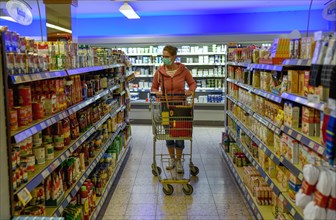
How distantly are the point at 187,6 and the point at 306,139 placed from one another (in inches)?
275

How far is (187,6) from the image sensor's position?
8.95m

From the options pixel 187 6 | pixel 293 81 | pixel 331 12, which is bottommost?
pixel 293 81

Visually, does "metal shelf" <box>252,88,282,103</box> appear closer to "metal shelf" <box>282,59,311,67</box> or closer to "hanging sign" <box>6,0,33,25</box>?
"metal shelf" <box>282,59,311,67</box>

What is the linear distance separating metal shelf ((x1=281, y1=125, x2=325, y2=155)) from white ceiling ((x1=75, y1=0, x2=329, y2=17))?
5.84 meters

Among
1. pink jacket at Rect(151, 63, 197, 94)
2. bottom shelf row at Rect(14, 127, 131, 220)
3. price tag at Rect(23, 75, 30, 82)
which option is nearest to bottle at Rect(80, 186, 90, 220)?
bottom shelf row at Rect(14, 127, 131, 220)

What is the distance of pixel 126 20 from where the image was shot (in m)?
10.7

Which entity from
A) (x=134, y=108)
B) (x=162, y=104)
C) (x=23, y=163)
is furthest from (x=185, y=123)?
(x=134, y=108)

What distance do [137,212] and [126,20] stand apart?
761 centimetres

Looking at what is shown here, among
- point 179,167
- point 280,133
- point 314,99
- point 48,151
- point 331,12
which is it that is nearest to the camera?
point 314,99

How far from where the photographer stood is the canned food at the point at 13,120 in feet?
7.32

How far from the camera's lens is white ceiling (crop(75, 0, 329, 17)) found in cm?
832

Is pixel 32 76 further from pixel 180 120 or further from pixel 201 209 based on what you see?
pixel 201 209

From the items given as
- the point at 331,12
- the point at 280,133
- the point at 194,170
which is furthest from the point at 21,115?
the point at 331,12

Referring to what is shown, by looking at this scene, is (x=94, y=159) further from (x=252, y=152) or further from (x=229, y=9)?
(x=229, y=9)
